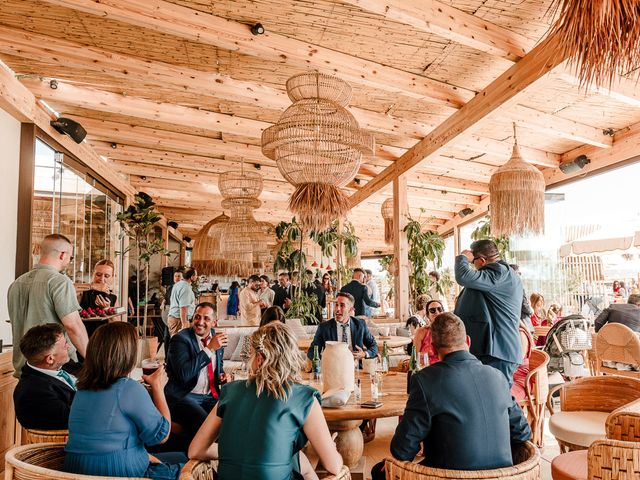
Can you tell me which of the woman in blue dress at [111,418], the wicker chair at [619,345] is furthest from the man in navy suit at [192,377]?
the wicker chair at [619,345]

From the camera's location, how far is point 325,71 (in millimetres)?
4969

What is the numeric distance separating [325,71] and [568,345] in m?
3.91

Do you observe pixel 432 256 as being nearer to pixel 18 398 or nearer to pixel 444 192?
pixel 444 192

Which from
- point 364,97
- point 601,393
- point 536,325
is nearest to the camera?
point 601,393

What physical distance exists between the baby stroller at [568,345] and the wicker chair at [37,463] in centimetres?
497

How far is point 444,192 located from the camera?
11.5 meters

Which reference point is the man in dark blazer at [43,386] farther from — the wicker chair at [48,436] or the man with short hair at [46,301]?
the man with short hair at [46,301]

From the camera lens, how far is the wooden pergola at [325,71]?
4.18 m

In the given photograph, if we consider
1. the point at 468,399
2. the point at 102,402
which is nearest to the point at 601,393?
the point at 468,399

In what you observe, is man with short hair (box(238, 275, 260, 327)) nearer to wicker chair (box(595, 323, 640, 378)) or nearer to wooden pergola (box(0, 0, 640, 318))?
wooden pergola (box(0, 0, 640, 318))

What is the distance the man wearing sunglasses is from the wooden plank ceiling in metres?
1.71

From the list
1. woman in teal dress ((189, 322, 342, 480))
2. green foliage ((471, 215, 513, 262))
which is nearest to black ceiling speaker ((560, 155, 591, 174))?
green foliage ((471, 215, 513, 262))

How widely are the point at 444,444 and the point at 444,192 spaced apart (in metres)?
10.1

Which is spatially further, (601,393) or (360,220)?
(360,220)
